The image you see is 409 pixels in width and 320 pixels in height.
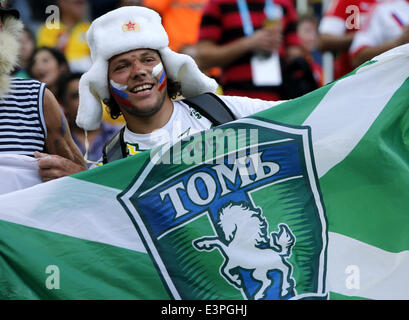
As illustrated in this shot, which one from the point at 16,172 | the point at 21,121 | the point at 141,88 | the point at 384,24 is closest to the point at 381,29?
the point at 384,24

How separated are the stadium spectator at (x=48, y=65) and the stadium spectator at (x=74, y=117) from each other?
141 mm

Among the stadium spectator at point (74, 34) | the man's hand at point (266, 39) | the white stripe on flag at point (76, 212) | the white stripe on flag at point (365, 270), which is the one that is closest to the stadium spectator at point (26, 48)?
the stadium spectator at point (74, 34)

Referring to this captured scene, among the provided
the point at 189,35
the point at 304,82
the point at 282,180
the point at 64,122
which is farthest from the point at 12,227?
the point at 189,35

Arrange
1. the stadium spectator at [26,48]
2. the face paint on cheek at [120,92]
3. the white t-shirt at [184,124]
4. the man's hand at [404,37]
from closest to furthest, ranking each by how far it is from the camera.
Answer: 1. the white t-shirt at [184,124]
2. the face paint on cheek at [120,92]
3. the man's hand at [404,37]
4. the stadium spectator at [26,48]

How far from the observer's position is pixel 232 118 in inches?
179

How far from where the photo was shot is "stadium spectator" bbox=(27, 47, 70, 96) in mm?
7098

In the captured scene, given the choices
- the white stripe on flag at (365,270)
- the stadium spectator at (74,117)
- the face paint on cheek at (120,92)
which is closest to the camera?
the white stripe on flag at (365,270)

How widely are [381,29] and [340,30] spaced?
43 cm

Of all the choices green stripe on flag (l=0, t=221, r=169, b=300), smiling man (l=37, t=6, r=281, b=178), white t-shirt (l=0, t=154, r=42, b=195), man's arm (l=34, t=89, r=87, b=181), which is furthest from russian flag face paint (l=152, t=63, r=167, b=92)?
green stripe on flag (l=0, t=221, r=169, b=300)

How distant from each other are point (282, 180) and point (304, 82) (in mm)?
2463

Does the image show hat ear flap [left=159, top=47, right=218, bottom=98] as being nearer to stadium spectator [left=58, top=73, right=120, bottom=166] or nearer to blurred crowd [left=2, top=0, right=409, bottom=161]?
blurred crowd [left=2, top=0, right=409, bottom=161]

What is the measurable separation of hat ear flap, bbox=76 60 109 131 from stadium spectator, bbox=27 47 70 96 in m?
2.27

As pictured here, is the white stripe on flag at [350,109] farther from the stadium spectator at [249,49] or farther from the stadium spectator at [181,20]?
the stadium spectator at [181,20]

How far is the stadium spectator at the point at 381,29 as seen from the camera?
19.4 feet
